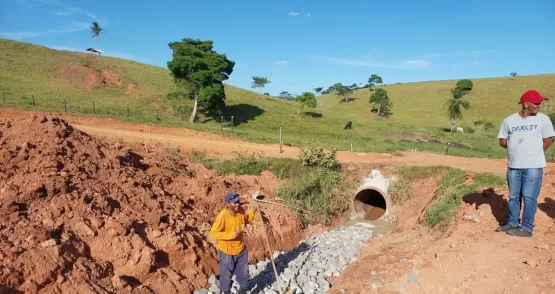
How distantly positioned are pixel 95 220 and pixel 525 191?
671 cm

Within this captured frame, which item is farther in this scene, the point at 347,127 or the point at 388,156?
the point at 347,127

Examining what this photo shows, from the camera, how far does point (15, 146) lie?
731 cm

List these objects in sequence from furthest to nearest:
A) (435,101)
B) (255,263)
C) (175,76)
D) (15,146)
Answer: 1. (435,101)
2. (175,76)
3. (255,263)
4. (15,146)

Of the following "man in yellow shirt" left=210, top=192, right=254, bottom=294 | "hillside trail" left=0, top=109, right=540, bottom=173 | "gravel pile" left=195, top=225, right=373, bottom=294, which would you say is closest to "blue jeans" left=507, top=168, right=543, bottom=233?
"gravel pile" left=195, top=225, right=373, bottom=294

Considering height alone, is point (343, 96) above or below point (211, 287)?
above

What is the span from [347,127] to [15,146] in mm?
29495

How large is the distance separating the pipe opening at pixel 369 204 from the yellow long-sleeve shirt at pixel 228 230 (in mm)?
6452

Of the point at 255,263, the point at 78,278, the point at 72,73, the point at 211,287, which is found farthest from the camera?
the point at 72,73

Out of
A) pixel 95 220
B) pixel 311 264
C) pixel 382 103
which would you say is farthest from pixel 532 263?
pixel 382 103

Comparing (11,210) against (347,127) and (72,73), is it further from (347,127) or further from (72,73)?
(72,73)

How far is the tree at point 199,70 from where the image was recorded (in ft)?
91.4

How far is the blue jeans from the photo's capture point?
538 centimetres

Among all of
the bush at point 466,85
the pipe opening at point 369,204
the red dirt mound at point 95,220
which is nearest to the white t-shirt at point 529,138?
the red dirt mound at point 95,220

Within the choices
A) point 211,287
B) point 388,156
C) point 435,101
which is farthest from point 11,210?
point 435,101
